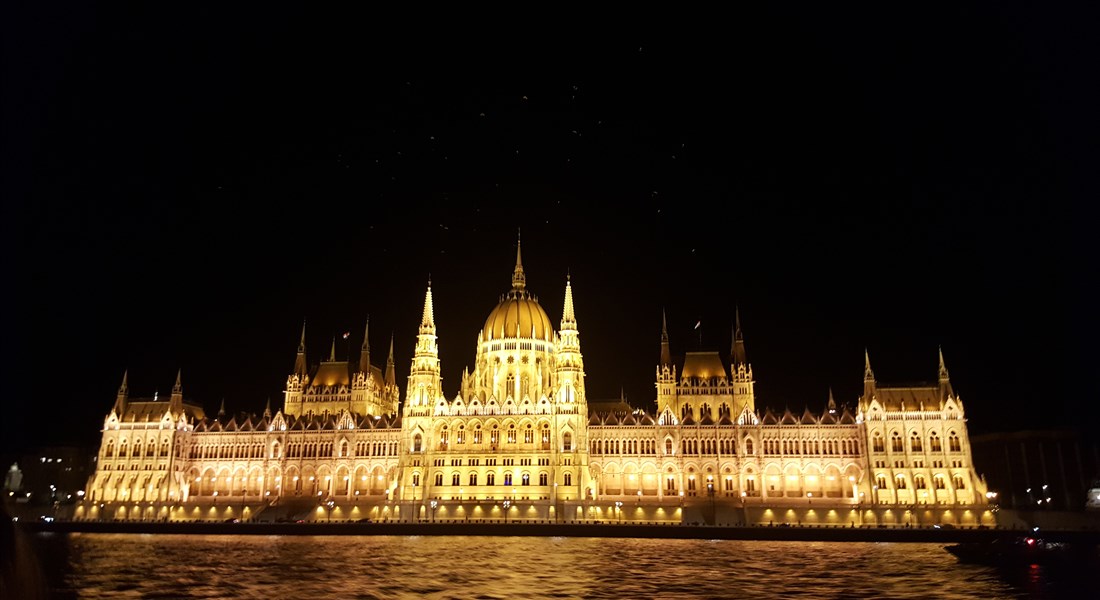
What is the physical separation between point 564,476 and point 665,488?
13.0m

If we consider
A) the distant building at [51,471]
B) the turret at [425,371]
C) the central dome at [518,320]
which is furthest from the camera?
the distant building at [51,471]

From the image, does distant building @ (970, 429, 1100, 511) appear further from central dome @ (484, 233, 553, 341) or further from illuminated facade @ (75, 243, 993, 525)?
central dome @ (484, 233, 553, 341)

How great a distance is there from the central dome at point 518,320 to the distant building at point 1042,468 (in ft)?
212

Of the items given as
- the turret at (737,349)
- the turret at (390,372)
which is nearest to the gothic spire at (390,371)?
the turret at (390,372)

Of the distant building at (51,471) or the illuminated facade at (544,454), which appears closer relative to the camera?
the illuminated facade at (544,454)

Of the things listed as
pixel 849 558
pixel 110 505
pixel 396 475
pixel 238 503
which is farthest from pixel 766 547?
pixel 110 505

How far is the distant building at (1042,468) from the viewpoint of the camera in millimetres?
105688

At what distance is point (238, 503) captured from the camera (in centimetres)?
11094

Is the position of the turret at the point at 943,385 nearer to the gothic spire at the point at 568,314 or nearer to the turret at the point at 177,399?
the gothic spire at the point at 568,314

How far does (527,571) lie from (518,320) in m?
68.7

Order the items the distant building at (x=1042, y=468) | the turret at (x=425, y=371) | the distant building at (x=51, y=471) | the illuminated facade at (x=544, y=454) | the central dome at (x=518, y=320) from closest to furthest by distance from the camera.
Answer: the illuminated facade at (x=544, y=454)
the distant building at (x=1042, y=468)
the turret at (x=425, y=371)
the central dome at (x=518, y=320)
the distant building at (x=51, y=471)

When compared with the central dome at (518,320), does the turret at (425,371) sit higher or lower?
lower

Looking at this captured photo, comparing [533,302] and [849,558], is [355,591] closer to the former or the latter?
[849,558]

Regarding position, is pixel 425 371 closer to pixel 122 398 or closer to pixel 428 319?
pixel 428 319
